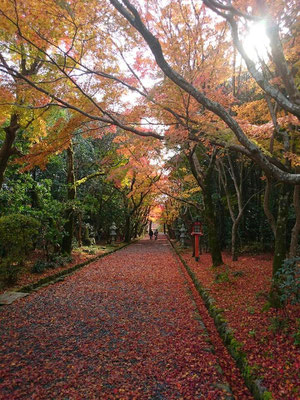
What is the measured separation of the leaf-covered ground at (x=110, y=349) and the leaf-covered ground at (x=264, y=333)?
34cm

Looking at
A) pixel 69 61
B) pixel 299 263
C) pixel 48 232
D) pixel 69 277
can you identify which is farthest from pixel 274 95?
pixel 48 232

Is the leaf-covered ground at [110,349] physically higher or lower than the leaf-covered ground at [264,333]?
lower

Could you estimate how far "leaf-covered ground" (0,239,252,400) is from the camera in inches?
104

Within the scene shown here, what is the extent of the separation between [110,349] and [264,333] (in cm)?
227

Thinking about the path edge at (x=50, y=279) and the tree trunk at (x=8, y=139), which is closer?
the path edge at (x=50, y=279)

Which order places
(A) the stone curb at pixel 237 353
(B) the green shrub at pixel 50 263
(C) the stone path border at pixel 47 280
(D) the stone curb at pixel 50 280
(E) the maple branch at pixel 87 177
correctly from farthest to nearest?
(E) the maple branch at pixel 87 177, (B) the green shrub at pixel 50 263, (D) the stone curb at pixel 50 280, (C) the stone path border at pixel 47 280, (A) the stone curb at pixel 237 353

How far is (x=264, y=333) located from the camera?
3691 millimetres

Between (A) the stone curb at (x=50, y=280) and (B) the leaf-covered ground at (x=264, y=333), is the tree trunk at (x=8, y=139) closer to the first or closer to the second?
(A) the stone curb at (x=50, y=280)

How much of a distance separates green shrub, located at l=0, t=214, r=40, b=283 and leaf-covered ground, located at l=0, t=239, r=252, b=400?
1064 millimetres

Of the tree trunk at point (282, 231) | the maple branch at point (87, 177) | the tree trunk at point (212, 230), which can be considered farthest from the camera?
the maple branch at point (87, 177)

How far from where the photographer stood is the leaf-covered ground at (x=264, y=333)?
8.70 feet

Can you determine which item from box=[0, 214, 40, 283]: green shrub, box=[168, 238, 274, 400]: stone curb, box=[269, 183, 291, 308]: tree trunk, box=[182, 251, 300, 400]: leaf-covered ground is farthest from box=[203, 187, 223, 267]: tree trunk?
box=[0, 214, 40, 283]: green shrub

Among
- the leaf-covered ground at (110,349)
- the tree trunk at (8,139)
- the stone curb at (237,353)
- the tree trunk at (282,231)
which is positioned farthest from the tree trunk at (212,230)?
the tree trunk at (8,139)

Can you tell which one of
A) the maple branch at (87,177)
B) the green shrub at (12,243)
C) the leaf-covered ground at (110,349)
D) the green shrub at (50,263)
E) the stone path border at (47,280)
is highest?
the maple branch at (87,177)
